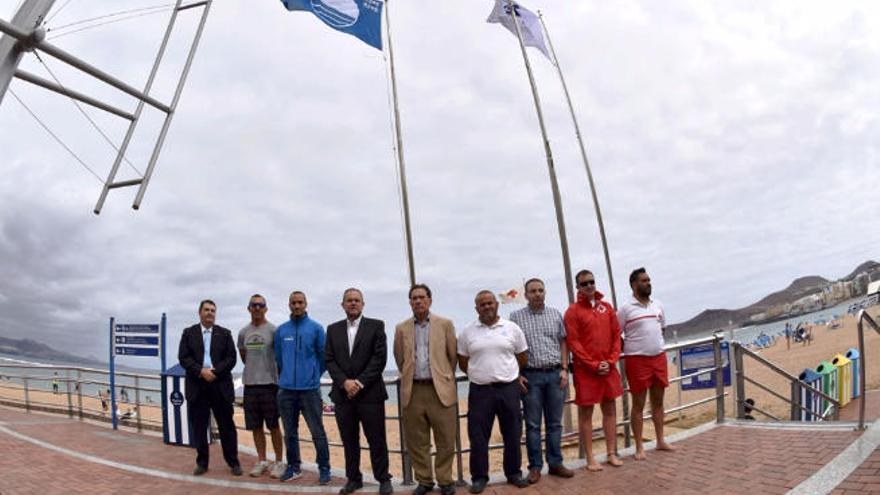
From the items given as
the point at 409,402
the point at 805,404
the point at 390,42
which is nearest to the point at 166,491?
the point at 409,402

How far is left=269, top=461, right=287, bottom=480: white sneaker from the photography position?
17.9 feet

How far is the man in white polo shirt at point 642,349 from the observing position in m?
5.05

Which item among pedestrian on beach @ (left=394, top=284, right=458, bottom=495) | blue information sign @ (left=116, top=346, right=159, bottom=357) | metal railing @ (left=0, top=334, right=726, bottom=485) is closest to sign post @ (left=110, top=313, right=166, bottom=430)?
blue information sign @ (left=116, top=346, right=159, bottom=357)

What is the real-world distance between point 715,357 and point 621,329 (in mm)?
2023

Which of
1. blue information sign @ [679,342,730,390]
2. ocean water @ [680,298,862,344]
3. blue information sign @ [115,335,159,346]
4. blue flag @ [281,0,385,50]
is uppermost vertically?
blue flag @ [281,0,385,50]

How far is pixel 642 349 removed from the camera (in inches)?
199

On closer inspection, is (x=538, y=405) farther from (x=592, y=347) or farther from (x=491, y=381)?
(x=592, y=347)

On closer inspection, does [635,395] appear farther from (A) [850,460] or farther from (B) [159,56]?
(B) [159,56]

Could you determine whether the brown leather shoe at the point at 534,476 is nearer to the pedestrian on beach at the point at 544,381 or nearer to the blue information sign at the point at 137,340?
the pedestrian on beach at the point at 544,381

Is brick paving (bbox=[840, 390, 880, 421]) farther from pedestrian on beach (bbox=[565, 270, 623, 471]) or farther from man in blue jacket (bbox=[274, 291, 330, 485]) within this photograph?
man in blue jacket (bbox=[274, 291, 330, 485])

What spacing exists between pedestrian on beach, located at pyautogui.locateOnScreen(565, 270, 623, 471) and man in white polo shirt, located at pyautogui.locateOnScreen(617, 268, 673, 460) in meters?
0.34

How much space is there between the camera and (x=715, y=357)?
6320mm

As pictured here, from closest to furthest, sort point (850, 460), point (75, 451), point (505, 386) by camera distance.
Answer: point (850, 460) → point (505, 386) → point (75, 451)

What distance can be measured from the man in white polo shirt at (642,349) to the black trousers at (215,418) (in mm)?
4433
